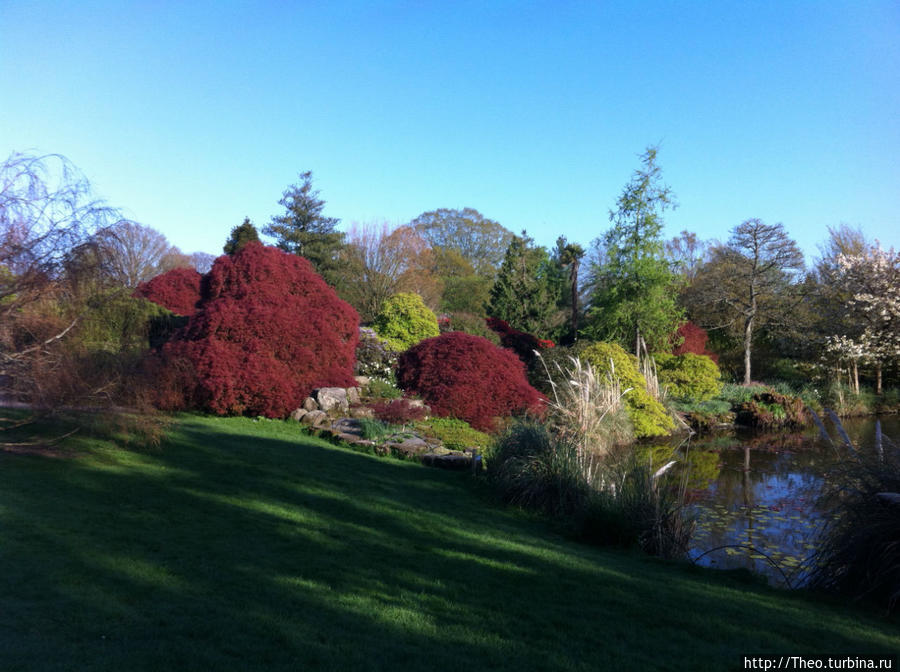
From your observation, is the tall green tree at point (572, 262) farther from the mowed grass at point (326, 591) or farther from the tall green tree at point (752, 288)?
the mowed grass at point (326, 591)

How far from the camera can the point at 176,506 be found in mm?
5391

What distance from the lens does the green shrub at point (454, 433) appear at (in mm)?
10234

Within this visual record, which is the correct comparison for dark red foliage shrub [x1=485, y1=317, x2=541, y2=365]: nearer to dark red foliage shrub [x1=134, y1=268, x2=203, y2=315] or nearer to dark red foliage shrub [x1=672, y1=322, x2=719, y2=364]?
dark red foliage shrub [x1=672, y1=322, x2=719, y2=364]

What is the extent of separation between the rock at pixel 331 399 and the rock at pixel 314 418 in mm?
314

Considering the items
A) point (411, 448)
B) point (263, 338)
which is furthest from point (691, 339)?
point (263, 338)

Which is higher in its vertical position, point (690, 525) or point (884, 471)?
point (884, 471)

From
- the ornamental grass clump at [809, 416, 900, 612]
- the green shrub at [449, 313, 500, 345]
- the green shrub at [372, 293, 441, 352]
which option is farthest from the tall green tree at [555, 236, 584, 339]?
the ornamental grass clump at [809, 416, 900, 612]

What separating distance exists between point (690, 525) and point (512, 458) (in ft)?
7.30

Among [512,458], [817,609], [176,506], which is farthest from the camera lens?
[512,458]

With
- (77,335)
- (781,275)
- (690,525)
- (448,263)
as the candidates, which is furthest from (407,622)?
(448,263)

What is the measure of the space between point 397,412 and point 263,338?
2789 millimetres

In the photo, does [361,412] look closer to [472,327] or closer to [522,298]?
[472,327]

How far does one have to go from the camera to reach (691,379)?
56.3 ft

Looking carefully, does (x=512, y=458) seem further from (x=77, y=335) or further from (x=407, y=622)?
(x=77, y=335)
